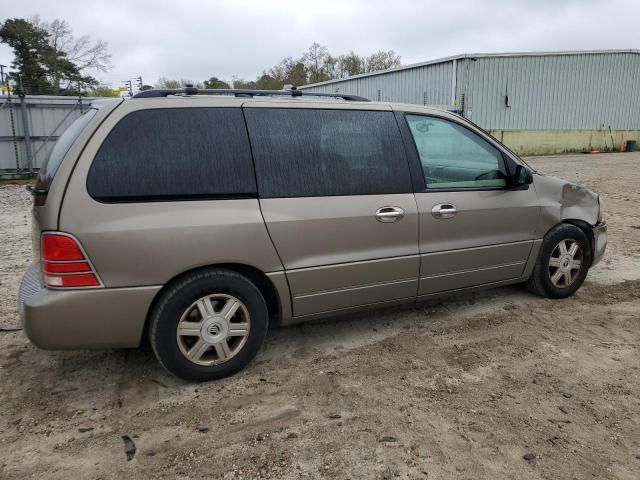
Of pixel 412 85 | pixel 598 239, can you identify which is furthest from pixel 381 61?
pixel 598 239

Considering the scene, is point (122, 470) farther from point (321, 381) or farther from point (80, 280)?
point (321, 381)

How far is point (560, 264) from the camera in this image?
4512 mm

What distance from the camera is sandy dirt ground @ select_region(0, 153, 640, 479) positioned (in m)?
2.39

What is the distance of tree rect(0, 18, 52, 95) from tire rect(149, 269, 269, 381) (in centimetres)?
4418

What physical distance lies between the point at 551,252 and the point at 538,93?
22607 mm

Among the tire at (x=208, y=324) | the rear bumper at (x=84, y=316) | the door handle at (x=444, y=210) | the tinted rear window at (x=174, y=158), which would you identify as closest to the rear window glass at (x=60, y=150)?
the tinted rear window at (x=174, y=158)

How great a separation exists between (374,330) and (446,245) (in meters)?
0.88

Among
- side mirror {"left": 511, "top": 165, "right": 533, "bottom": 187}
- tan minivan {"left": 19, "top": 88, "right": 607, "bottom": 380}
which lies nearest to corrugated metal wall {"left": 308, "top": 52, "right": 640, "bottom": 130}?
side mirror {"left": 511, "top": 165, "right": 533, "bottom": 187}

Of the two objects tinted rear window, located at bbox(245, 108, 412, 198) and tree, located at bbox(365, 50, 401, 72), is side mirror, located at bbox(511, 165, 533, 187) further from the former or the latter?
tree, located at bbox(365, 50, 401, 72)

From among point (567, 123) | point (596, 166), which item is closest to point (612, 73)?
point (567, 123)

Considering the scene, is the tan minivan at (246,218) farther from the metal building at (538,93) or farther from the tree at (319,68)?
the tree at (319,68)

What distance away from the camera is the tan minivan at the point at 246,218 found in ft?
9.00

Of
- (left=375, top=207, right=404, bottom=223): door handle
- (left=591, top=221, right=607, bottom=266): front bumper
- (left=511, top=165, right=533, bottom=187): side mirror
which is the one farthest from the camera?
(left=591, top=221, right=607, bottom=266): front bumper

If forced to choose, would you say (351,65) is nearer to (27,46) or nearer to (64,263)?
(27,46)
